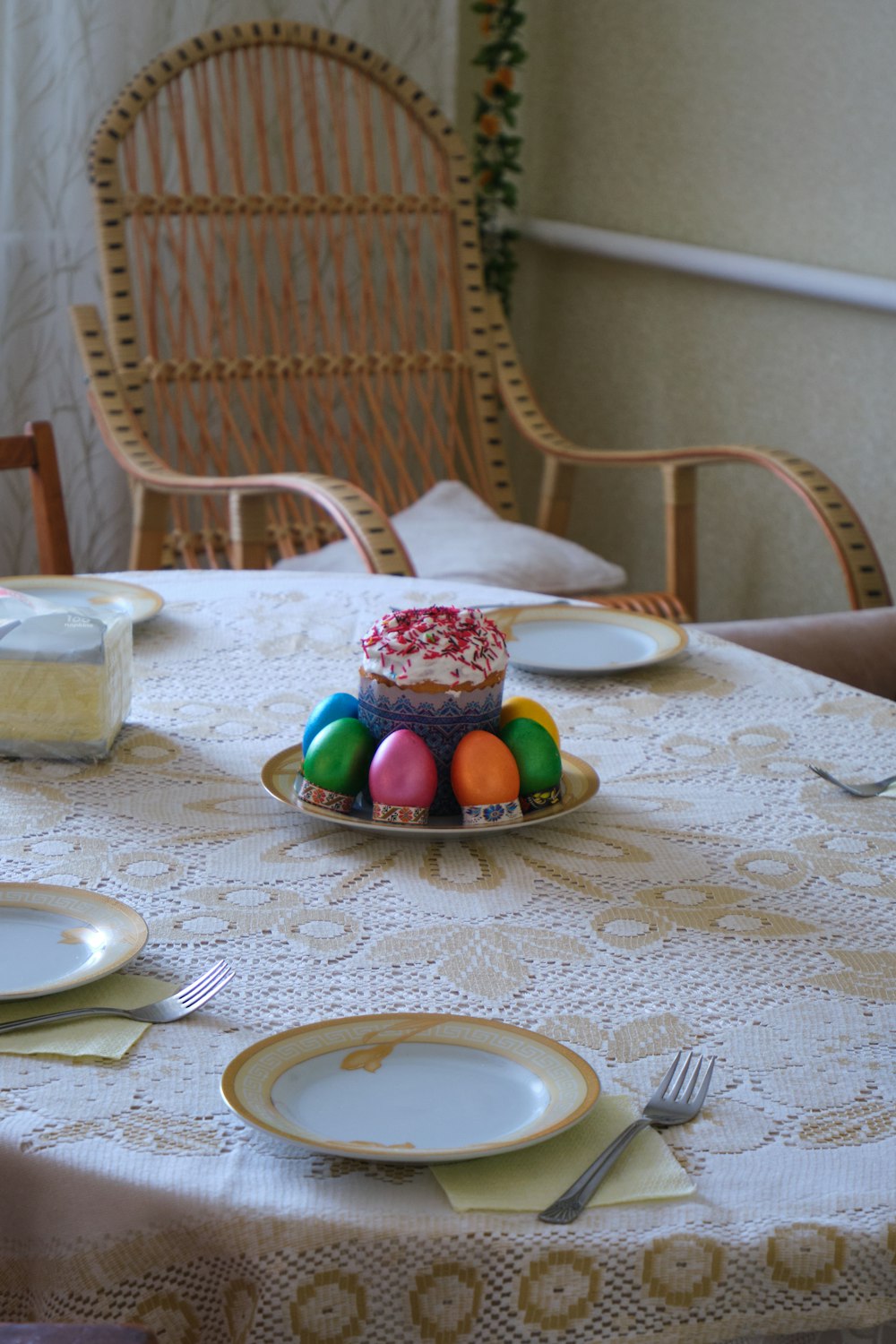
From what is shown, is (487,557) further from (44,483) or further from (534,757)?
(534,757)

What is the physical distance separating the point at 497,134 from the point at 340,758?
7.83ft

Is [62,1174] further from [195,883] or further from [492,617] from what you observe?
[492,617]

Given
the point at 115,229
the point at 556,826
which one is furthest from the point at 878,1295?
the point at 115,229

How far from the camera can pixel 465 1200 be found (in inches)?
22.4

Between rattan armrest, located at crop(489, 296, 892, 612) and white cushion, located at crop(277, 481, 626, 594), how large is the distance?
4.7 inches

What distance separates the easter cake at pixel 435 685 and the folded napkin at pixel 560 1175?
36 cm

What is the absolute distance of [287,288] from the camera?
2619 mm

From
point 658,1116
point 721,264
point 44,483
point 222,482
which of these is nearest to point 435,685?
point 658,1116

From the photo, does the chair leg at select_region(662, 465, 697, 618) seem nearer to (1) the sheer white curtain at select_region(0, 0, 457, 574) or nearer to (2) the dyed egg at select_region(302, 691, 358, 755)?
(1) the sheer white curtain at select_region(0, 0, 457, 574)

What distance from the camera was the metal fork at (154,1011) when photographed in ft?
2.26

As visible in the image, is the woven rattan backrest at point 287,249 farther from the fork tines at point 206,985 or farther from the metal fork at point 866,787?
the fork tines at point 206,985

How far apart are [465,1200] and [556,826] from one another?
1.32 ft

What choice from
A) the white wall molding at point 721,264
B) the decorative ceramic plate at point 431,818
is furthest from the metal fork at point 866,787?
the white wall molding at point 721,264

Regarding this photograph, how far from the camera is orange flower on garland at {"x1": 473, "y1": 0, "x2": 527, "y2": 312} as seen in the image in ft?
9.66
